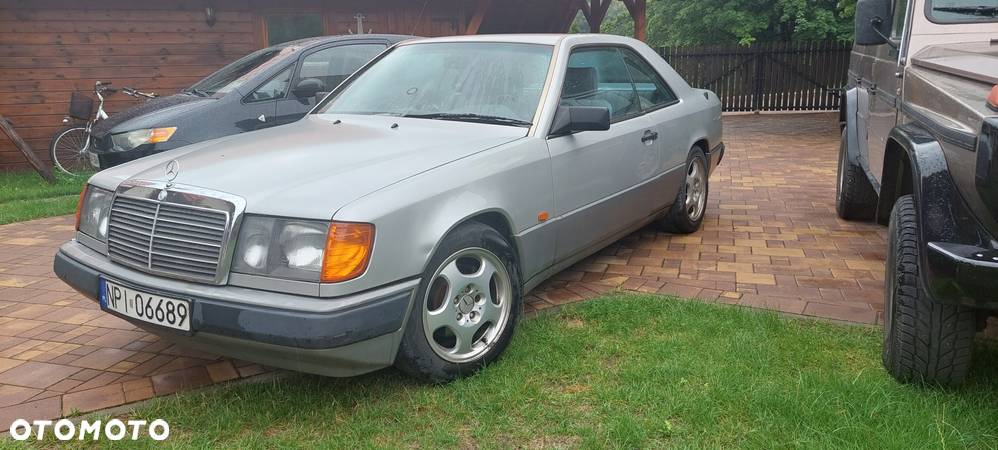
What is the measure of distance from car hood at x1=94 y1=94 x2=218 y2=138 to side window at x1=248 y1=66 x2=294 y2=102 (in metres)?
0.38

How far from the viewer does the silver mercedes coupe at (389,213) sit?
8.81 feet

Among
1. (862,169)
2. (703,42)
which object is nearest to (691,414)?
(862,169)

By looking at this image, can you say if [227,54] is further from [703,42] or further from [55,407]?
[703,42]

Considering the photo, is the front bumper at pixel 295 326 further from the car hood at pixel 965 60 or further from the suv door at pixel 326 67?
the suv door at pixel 326 67

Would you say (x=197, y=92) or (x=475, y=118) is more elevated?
(x=475, y=118)

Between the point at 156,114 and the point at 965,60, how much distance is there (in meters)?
6.33

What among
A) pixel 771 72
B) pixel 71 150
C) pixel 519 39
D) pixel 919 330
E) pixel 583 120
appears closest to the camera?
pixel 919 330

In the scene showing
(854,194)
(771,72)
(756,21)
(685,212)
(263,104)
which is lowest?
(685,212)

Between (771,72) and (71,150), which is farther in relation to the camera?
(771,72)

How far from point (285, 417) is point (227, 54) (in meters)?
10.2

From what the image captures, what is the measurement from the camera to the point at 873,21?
4.33 metres

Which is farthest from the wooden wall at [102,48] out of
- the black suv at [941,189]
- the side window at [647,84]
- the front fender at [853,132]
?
the black suv at [941,189]

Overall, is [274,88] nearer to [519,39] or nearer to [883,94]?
[519,39]

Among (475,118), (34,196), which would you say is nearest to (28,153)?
(34,196)
